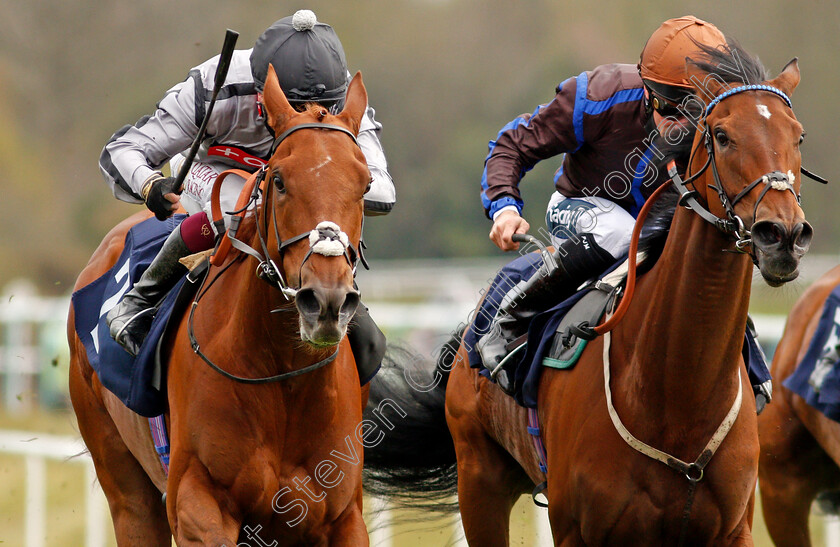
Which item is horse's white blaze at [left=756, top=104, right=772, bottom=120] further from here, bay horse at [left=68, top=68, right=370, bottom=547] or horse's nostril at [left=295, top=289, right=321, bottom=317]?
horse's nostril at [left=295, top=289, right=321, bottom=317]

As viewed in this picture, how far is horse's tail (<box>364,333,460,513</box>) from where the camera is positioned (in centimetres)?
579

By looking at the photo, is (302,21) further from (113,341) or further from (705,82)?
(113,341)

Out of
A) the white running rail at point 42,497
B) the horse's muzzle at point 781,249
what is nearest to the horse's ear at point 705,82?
the horse's muzzle at point 781,249

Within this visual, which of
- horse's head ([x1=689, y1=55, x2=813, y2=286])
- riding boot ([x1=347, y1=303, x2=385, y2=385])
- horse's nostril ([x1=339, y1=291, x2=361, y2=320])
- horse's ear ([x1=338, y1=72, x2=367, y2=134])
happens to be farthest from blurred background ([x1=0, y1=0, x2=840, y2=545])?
horse's nostril ([x1=339, y1=291, x2=361, y2=320])

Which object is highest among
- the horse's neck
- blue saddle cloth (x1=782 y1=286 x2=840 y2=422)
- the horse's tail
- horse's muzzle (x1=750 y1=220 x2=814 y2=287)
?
horse's muzzle (x1=750 y1=220 x2=814 y2=287)

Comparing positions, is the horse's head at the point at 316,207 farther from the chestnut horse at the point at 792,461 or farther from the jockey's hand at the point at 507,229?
the chestnut horse at the point at 792,461

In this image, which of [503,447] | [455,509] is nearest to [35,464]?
[455,509]

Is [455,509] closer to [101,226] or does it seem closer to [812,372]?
[812,372]

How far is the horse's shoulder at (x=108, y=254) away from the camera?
17.6 feet

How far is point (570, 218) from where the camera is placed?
15.5 ft

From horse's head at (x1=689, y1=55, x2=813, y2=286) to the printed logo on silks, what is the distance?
1000 mm

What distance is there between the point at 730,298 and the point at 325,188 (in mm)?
1320

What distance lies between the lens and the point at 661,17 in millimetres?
29297

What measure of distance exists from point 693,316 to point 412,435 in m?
2.39
